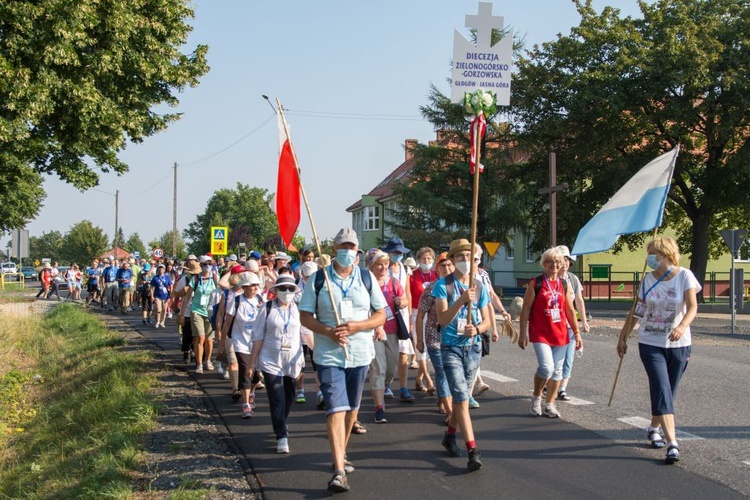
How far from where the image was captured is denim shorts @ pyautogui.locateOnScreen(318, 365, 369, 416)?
527cm

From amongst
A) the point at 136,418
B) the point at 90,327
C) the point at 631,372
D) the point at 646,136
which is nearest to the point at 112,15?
the point at 90,327

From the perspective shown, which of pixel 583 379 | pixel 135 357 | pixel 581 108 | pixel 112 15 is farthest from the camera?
pixel 581 108

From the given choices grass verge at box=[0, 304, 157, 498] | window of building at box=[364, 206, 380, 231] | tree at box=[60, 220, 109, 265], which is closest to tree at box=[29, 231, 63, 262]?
tree at box=[60, 220, 109, 265]

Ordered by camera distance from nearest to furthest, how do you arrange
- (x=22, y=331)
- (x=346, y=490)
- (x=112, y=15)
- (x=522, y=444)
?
(x=346, y=490) → (x=522, y=444) → (x=112, y=15) → (x=22, y=331)

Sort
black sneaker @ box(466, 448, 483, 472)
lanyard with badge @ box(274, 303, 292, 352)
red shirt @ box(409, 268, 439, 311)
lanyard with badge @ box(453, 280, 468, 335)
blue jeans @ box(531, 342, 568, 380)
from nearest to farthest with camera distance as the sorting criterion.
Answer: black sneaker @ box(466, 448, 483, 472) < lanyard with badge @ box(453, 280, 468, 335) < lanyard with badge @ box(274, 303, 292, 352) < blue jeans @ box(531, 342, 568, 380) < red shirt @ box(409, 268, 439, 311)

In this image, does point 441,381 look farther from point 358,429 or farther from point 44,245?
point 44,245

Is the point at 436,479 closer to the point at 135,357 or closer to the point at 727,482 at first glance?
the point at 727,482

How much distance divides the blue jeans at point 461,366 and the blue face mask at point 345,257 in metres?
1.08

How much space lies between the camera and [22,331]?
19.1m

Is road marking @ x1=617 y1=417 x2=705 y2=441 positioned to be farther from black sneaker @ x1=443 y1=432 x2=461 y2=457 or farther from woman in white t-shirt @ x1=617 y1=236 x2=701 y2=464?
black sneaker @ x1=443 y1=432 x2=461 y2=457

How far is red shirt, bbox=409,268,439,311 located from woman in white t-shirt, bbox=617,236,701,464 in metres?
3.22

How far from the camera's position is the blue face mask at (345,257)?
5535 millimetres

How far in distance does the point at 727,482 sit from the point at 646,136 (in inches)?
1099

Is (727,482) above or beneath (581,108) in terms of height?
beneath
